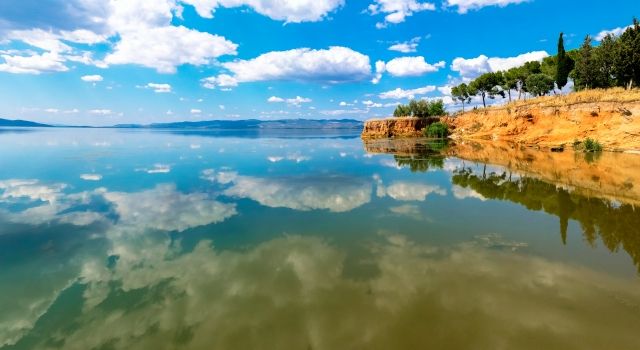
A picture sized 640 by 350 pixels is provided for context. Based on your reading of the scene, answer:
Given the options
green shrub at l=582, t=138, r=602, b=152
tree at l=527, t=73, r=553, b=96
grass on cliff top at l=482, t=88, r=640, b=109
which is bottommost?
green shrub at l=582, t=138, r=602, b=152

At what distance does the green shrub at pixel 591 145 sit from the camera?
141ft

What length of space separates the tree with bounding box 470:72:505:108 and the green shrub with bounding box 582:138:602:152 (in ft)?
163

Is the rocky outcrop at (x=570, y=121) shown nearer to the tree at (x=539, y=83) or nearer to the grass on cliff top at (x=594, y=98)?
the grass on cliff top at (x=594, y=98)

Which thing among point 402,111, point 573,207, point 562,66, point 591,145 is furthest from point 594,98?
point 402,111

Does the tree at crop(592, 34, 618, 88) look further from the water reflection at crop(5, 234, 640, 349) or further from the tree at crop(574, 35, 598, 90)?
the water reflection at crop(5, 234, 640, 349)

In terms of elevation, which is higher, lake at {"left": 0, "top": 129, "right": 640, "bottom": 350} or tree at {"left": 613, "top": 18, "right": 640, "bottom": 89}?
tree at {"left": 613, "top": 18, "right": 640, "bottom": 89}

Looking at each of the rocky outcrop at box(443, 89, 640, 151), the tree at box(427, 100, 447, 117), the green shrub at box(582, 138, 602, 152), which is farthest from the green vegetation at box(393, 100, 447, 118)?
the green shrub at box(582, 138, 602, 152)

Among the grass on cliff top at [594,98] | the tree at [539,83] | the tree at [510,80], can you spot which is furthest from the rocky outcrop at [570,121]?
the tree at [510,80]

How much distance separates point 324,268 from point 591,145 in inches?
1853

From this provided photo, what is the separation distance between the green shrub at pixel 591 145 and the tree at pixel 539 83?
1375 inches

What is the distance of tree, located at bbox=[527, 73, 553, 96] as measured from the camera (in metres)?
73.2

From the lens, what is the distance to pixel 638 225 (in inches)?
595

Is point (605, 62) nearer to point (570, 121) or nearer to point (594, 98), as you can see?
point (594, 98)

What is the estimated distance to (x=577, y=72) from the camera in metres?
67.1
